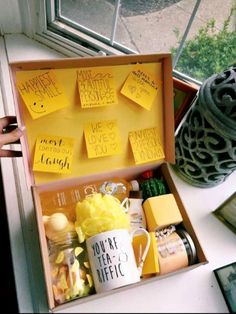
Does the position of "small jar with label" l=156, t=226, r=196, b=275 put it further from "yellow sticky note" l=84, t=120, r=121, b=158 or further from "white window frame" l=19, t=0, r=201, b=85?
"white window frame" l=19, t=0, r=201, b=85

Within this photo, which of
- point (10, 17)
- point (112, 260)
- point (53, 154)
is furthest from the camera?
point (10, 17)

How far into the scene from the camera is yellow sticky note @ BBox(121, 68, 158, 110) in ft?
2.32

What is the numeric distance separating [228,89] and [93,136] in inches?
10.9

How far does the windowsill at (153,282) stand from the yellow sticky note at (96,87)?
230 mm

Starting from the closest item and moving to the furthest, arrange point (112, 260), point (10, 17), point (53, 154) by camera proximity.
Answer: point (112, 260) < point (53, 154) < point (10, 17)

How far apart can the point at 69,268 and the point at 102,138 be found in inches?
10.3

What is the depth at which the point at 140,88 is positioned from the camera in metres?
0.71

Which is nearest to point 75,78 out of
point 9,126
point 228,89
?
point 9,126

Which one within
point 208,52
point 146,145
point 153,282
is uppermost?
point 208,52

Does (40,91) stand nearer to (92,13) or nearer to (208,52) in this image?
(92,13)

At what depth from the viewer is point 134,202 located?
72 centimetres

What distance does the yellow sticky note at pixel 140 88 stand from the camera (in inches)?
27.9

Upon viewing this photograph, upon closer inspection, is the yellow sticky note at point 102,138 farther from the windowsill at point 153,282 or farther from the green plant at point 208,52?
the green plant at point 208,52

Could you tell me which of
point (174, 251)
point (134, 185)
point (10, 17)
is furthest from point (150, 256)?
point (10, 17)
